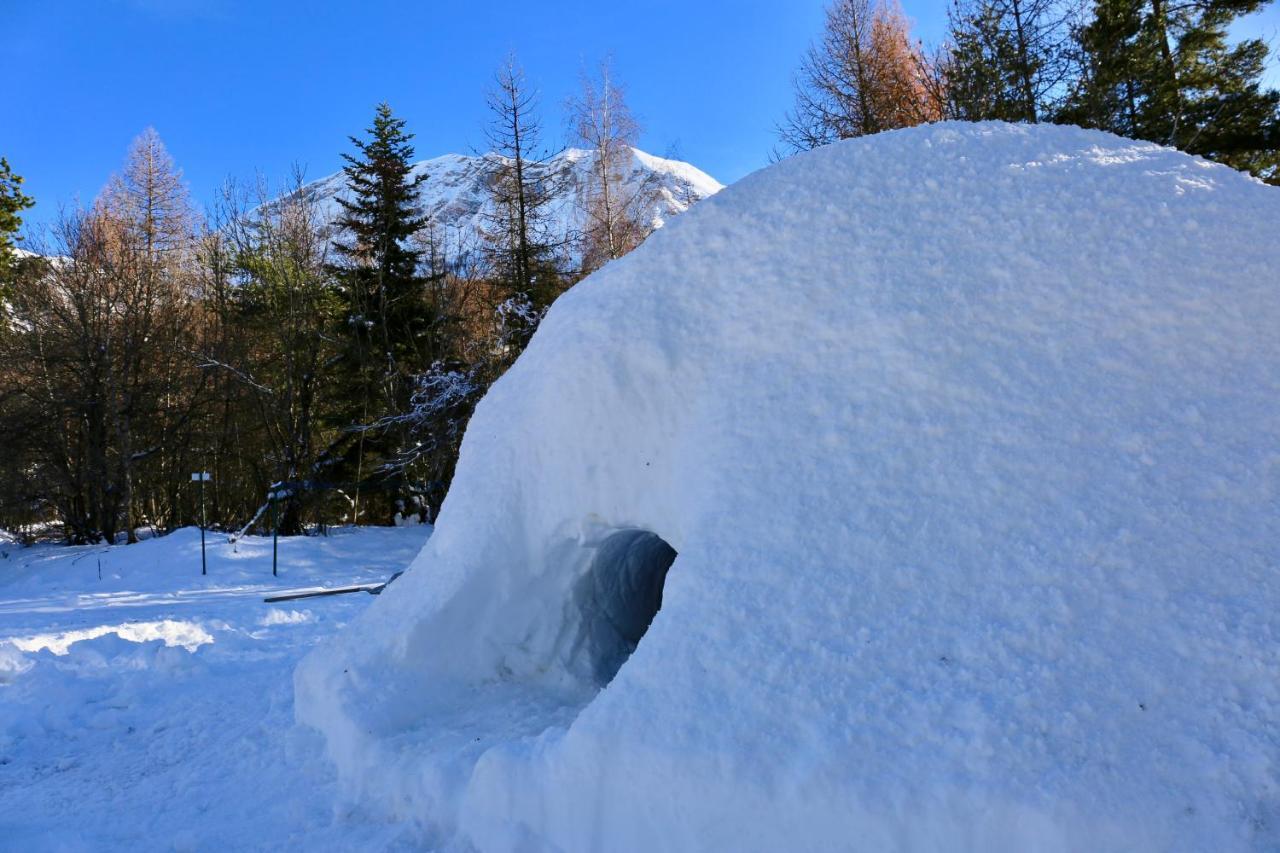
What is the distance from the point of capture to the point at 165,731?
492cm

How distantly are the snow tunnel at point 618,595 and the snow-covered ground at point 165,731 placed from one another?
62.4 inches

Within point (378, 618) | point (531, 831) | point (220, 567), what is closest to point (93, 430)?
point (220, 567)

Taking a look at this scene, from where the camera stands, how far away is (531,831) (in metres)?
2.90

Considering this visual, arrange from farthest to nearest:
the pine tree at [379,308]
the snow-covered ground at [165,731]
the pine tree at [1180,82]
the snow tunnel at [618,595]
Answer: the pine tree at [379,308], the pine tree at [1180,82], the snow tunnel at [618,595], the snow-covered ground at [165,731]

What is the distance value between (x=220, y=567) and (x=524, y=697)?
11005mm

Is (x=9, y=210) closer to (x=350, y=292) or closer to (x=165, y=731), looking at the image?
(x=350, y=292)

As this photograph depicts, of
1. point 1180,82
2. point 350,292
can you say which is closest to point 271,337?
point 350,292

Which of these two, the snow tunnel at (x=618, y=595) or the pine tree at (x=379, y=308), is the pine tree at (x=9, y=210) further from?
the snow tunnel at (x=618, y=595)

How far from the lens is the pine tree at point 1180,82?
13.6 meters

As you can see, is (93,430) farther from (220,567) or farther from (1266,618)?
(1266,618)

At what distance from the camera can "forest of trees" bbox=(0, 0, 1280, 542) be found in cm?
1407

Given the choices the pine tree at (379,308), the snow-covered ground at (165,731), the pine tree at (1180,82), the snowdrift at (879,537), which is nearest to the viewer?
the snowdrift at (879,537)

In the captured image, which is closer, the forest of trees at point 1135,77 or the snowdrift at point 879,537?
the snowdrift at point 879,537

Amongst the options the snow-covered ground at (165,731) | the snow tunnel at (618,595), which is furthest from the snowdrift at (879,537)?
the snow-covered ground at (165,731)
